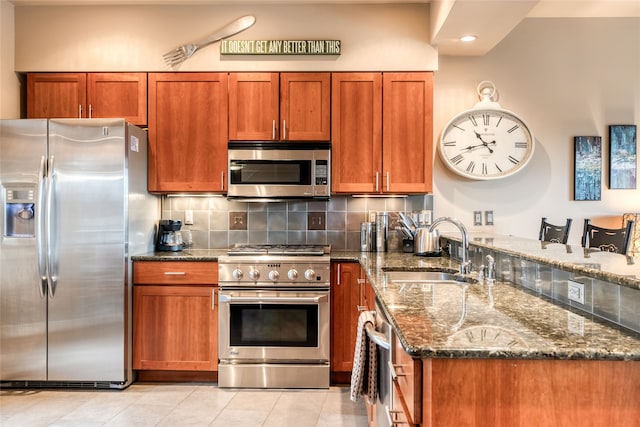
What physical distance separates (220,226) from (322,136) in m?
1.12

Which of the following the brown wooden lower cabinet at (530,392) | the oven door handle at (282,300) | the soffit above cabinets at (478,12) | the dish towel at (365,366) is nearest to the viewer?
the brown wooden lower cabinet at (530,392)

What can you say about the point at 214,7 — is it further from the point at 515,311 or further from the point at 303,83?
the point at 515,311

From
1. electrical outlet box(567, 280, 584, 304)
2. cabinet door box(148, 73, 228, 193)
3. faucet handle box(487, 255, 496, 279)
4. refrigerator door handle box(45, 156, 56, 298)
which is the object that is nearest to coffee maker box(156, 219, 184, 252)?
cabinet door box(148, 73, 228, 193)

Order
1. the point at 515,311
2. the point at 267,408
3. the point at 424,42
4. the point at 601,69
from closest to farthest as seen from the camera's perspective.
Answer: the point at 515,311, the point at 267,408, the point at 424,42, the point at 601,69

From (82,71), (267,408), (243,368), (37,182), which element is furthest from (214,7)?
(267,408)

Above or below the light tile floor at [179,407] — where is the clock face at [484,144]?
above

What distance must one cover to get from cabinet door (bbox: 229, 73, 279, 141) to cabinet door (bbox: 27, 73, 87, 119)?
1.11 metres

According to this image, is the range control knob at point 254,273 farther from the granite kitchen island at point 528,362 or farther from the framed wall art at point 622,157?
the framed wall art at point 622,157

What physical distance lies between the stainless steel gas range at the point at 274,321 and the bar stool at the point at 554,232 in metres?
1.59

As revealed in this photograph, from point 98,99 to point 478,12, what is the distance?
268 cm

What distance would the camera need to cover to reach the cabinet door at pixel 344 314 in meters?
2.99

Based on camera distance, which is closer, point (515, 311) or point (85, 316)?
point (515, 311)

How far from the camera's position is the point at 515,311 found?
4.59 ft

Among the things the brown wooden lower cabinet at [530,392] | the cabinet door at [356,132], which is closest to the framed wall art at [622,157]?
the cabinet door at [356,132]
